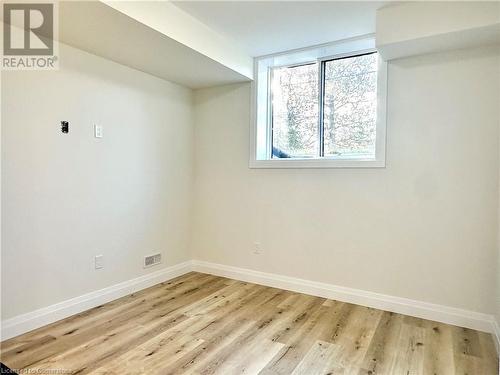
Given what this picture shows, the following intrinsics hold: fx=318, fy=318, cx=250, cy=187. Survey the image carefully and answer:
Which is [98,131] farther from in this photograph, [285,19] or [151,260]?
[285,19]

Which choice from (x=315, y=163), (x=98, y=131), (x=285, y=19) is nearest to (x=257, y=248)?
(x=315, y=163)

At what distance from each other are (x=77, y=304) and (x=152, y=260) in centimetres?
87

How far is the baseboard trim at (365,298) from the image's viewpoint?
248cm

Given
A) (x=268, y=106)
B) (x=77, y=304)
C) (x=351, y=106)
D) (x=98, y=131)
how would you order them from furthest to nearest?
1. (x=268, y=106)
2. (x=351, y=106)
3. (x=98, y=131)
4. (x=77, y=304)

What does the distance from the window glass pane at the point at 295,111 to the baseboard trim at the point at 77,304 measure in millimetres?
1869

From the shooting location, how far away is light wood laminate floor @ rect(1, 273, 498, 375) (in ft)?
6.30

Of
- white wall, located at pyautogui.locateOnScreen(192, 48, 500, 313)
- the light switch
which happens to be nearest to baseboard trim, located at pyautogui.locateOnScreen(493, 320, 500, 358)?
white wall, located at pyautogui.locateOnScreen(192, 48, 500, 313)

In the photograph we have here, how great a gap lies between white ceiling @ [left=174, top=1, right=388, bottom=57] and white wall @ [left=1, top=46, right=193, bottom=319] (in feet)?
3.31

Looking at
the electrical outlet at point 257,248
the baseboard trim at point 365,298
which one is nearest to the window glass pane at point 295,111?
the electrical outlet at point 257,248

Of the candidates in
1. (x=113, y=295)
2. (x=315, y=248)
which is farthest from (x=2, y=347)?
(x=315, y=248)

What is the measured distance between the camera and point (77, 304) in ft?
8.64

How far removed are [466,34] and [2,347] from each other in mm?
3813

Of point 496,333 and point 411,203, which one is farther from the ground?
point 411,203

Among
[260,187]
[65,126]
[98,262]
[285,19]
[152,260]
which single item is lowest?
[152,260]
